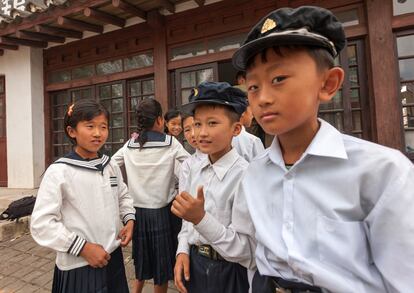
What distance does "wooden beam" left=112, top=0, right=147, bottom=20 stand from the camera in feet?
13.0

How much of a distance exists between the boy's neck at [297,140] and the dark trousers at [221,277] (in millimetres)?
670

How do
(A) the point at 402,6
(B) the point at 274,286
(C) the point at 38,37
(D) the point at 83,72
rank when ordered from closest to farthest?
(B) the point at 274,286
(A) the point at 402,6
(C) the point at 38,37
(D) the point at 83,72

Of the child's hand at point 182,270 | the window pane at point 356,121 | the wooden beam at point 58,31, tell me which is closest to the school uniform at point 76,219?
the child's hand at point 182,270

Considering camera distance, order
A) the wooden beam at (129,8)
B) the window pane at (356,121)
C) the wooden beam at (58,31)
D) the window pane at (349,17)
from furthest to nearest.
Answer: the wooden beam at (58,31), the wooden beam at (129,8), the window pane at (356,121), the window pane at (349,17)

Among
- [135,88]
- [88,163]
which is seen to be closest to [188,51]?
[135,88]

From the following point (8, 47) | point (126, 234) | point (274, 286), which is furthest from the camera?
point (8, 47)

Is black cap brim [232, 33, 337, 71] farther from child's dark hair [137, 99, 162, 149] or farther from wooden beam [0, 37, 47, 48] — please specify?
wooden beam [0, 37, 47, 48]

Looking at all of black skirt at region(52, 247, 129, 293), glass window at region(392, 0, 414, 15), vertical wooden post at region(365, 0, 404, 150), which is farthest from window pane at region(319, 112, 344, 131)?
black skirt at region(52, 247, 129, 293)

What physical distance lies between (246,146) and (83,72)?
4.83 metres

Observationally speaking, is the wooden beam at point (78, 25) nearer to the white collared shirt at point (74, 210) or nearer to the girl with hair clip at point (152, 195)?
the girl with hair clip at point (152, 195)

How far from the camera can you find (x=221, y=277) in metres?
1.32

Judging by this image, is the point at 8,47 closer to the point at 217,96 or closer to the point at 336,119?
the point at 217,96

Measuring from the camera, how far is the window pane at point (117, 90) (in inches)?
209

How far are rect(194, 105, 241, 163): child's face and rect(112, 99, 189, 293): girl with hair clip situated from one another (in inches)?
38.0
